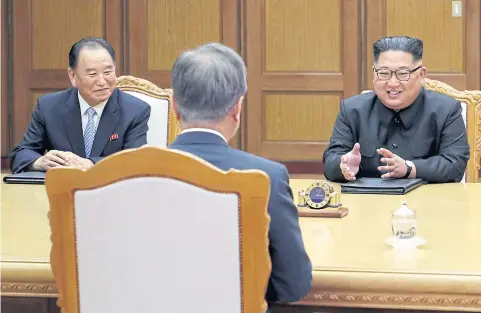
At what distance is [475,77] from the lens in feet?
24.8

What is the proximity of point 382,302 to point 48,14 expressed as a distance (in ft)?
21.1

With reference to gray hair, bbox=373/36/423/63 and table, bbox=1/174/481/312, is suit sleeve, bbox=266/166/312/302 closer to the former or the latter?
table, bbox=1/174/481/312

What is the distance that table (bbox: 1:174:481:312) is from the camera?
2.11m

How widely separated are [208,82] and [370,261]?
0.60m

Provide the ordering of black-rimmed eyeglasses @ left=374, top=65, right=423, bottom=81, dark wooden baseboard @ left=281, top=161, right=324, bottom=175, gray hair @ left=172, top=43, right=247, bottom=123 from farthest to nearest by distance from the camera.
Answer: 1. dark wooden baseboard @ left=281, top=161, right=324, bottom=175
2. black-rimmed eyeglasses @ left=374, top=65, right=423, bottom=81
3. gray hair @ left=172, top=43, right=247, bottom=123

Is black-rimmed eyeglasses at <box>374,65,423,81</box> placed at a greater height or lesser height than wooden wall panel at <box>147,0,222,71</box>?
lesser

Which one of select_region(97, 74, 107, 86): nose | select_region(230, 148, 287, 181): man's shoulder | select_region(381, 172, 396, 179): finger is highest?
select_region(97, 74, 107, 86): nose

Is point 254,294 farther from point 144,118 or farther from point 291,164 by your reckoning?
point 291,164

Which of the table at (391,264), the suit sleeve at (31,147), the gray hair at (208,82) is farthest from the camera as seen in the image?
the suit sleeve at (31,147)

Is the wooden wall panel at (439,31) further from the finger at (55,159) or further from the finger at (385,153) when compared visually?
the finger at (55,159)

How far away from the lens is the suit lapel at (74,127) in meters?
4.07

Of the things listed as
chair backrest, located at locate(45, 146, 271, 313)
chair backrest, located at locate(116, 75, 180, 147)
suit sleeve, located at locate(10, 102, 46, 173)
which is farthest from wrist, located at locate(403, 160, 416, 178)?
chair backrest, located at locate(45, 146, 271, 313)

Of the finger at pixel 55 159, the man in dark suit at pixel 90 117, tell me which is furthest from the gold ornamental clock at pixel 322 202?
the man in dark suit at pixel 90 117

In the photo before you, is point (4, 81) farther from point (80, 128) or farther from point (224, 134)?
point (224, 134)
